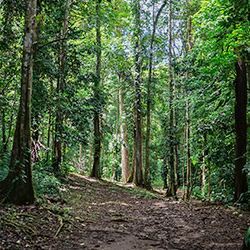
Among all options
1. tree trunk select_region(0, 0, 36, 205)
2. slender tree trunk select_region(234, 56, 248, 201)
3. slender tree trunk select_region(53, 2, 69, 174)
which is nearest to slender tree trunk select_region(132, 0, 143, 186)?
slender tree trunk select_region(53, 2, 69, 174)

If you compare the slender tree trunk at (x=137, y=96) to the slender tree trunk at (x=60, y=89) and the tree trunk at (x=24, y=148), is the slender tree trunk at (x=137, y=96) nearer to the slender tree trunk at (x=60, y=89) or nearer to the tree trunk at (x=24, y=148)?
the slender tree trunk at (x=60, y=89)

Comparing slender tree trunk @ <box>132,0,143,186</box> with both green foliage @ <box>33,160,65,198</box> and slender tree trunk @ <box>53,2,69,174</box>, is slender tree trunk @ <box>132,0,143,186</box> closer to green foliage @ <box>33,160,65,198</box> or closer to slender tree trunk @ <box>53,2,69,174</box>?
slender tree trunk @ <box>53,2,69,174</box>

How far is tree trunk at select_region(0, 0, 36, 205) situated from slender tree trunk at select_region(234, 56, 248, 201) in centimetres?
654

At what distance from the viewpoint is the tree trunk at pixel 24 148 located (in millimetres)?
5621

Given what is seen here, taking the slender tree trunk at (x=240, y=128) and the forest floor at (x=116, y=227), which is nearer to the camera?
the forest floor at (x=116, y=227)

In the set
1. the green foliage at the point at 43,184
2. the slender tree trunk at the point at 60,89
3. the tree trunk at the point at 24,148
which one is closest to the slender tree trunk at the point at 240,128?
the green foliage at the point at 43,184

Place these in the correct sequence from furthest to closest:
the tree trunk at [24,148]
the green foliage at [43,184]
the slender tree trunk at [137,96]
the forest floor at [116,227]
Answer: the slender tree trunk at [137,96], the green foliage at [43,184], the tree trunk at [24,148], the forest floor at [116,227]

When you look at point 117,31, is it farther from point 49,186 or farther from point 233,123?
point 49,186

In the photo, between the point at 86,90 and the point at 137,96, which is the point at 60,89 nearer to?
the point at 86,90

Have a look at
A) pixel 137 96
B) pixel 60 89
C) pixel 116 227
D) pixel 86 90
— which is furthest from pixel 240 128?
pixel 137 96

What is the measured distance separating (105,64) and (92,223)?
41.0 ft

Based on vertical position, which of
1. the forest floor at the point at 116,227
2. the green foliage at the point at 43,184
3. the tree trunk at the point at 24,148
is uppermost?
the tree trunk at the point at 24,148

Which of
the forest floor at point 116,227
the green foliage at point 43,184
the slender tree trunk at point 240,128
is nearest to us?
the forest floor at point 116,227

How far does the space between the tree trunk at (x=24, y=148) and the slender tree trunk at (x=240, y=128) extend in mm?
6541
